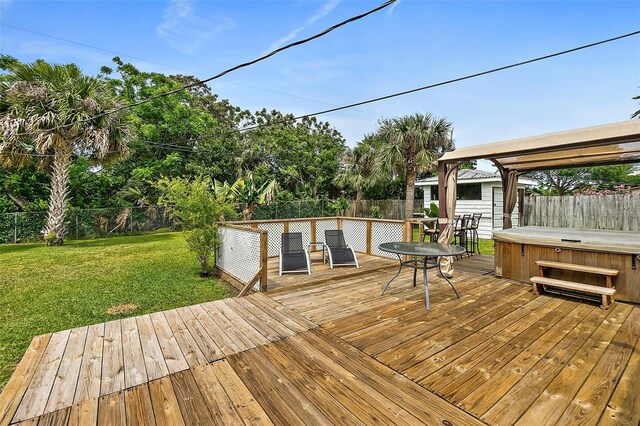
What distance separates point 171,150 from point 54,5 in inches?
456

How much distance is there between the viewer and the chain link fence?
11.3 metres

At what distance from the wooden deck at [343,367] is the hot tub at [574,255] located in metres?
0.46

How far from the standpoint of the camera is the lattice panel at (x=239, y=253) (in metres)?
4.83

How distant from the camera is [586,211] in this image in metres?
8.32

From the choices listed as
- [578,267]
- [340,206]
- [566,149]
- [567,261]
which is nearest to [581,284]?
[578,267]

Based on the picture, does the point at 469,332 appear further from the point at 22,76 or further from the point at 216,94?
the point at 216,94

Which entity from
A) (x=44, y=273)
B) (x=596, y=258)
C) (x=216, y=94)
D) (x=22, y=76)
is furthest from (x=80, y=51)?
(x=596, y=258)

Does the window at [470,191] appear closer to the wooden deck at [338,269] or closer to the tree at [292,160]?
the wooden deck at [338,269]

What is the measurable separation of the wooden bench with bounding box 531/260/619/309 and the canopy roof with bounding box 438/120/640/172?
69.7 inches

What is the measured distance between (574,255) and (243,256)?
548 centimetres

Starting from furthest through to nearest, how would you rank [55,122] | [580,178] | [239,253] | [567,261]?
[580,178]
[55,122]
[239,253]
[567,261]

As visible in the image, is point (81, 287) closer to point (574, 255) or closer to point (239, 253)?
point (239, 253)

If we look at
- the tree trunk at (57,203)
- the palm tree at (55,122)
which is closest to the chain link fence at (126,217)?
the palm tree at (55,122)

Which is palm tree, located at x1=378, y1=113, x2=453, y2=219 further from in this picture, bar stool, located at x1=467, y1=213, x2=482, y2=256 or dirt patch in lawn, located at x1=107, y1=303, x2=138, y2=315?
dirt patch in lawn, located at x1=107, y1=303, x2=138, y2=315
